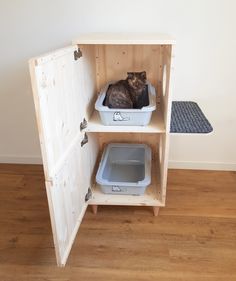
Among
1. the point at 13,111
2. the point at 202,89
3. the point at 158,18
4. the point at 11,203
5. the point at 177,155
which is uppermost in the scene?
the point at 158,18

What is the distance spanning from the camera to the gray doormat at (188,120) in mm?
1278

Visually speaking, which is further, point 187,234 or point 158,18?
point 158,18

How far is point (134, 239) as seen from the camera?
135cm

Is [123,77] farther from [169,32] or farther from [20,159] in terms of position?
[20,159]

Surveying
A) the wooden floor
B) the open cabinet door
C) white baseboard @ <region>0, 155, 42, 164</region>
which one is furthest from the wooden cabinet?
white baseboard @ <region>0, 155, 42, 164</region>

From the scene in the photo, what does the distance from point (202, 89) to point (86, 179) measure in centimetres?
92

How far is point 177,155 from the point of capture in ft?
6.21

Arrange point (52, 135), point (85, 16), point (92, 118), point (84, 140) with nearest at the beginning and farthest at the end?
point (52, 135)
point (84, 140)
point (92, 118)
point (85, 16)

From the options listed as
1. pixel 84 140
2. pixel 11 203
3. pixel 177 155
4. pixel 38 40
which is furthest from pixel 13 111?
pixel 177 155

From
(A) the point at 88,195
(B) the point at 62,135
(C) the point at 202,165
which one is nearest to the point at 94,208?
(A) the point at 88,195

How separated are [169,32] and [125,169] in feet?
2.86

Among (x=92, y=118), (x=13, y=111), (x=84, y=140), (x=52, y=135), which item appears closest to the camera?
(x=52, y=135)

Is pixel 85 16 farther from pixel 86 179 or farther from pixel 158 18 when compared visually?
pixel 86 179

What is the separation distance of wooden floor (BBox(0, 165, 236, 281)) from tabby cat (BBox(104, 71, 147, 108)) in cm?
62
